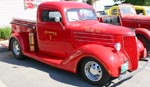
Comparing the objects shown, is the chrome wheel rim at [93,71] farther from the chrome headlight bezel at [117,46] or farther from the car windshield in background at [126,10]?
the car windshield in background at [126,10]

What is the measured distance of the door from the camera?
6.65m

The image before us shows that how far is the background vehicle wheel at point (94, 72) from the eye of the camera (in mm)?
5664

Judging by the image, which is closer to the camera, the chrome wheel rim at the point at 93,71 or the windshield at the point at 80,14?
the chrome wheel rim at the point at 93,71

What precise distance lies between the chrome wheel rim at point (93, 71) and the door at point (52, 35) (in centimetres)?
90

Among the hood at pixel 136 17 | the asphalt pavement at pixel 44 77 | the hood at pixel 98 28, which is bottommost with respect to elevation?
the asphalt pavement at pixel 44 77

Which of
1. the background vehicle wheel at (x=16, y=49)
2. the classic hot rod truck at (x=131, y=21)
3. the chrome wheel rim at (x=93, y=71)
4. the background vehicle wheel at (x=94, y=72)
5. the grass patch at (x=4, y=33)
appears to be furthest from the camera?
the grass patch at (x=4, y=33)

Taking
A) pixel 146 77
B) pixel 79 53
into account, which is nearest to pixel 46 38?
pixel 79 53

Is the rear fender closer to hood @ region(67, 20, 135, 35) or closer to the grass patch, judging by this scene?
hood @ region(67, 20, 135, 35)

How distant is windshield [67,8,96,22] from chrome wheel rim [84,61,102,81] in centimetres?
138

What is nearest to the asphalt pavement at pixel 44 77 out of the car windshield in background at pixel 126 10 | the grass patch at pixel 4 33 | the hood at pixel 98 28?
the hood at pixel 98 28

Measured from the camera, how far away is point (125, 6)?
426 inches

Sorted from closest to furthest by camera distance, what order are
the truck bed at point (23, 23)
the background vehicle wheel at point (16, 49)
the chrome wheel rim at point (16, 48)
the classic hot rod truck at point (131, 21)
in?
the truck bed at point (23, 23) < the background vehicle wheel at point (16, 49) < the chrome wheel rim at point (16, 48) < the classic hot rod truck at point (131, 21)

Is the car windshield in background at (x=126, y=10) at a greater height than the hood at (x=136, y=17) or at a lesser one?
greater

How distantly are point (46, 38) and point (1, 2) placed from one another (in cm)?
630
